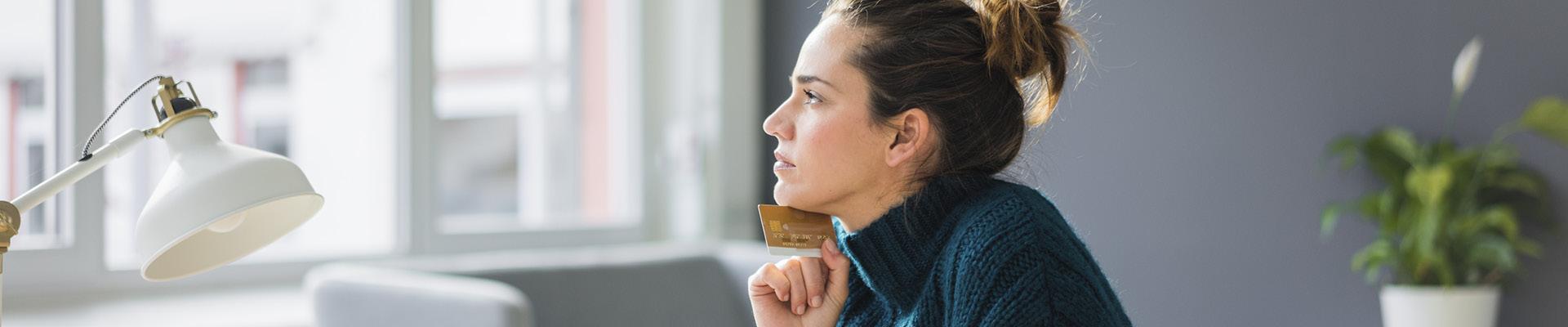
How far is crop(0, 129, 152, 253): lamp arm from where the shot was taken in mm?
895

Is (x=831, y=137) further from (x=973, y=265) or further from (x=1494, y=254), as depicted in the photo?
(x=1494, y=254)

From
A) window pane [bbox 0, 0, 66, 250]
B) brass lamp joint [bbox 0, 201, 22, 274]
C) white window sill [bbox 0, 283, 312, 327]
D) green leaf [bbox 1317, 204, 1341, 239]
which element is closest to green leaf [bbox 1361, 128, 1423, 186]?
green leaf [bbox 1317, 204, 1341, 239]

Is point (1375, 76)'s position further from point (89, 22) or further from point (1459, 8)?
point (89, 22)

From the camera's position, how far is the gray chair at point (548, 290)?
2344 millimetres

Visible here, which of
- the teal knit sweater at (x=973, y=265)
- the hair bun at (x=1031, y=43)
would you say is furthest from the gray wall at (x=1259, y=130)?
the teal knit sweater at (x=973, y=265)

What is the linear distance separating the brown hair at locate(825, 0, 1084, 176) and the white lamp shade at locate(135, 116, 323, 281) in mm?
509

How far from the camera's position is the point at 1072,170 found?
350cm

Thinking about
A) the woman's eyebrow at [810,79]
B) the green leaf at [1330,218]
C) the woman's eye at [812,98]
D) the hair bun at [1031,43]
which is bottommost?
the green leaf at [1330,218]

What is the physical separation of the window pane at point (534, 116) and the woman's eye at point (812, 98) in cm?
248

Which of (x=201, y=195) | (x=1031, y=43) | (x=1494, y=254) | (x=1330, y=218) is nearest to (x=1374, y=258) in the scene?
(x=1330, y=218)

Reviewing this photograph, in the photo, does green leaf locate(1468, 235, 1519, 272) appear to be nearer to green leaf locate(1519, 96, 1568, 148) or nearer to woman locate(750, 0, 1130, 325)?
green leaf locate(1519, 96, 1568, 148)

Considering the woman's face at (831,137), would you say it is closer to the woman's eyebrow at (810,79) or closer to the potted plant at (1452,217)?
the woman's eyebrow at (810,79)

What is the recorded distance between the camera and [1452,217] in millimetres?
2744

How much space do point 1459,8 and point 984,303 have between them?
7.31 ft
